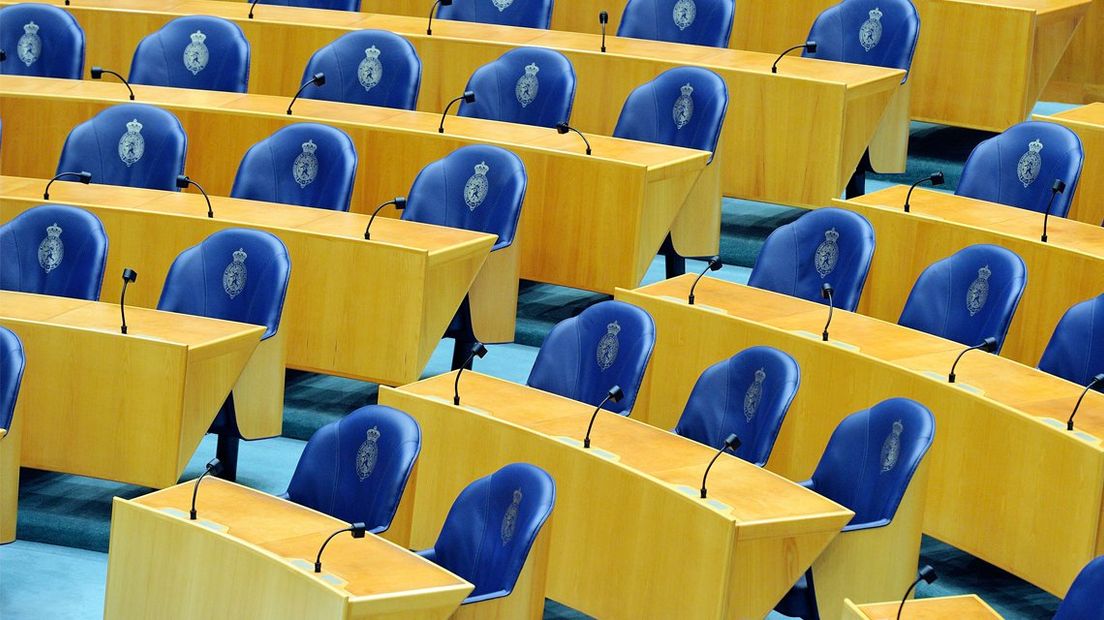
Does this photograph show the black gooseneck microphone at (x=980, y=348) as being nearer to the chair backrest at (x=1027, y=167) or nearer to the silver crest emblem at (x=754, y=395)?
the silver crest emblem at (x=754, y=395)

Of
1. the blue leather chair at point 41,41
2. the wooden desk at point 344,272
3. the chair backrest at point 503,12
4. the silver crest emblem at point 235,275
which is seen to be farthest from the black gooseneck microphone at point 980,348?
the blue leather chair at point 41,41

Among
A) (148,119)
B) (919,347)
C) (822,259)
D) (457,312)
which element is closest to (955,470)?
(919,347)

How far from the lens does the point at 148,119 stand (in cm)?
549

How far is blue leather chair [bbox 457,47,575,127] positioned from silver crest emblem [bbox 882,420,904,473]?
236cm

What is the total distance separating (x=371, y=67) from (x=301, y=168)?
86 cm

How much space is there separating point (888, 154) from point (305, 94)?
2.21m

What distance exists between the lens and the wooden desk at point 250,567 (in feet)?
10.5

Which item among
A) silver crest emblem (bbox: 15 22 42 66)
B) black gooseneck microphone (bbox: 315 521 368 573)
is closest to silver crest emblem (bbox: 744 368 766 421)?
black gooseneck microphone (bbox: 315 521 368 573)

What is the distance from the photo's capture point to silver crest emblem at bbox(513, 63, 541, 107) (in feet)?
19.0

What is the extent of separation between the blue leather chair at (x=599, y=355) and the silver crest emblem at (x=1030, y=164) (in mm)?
1601

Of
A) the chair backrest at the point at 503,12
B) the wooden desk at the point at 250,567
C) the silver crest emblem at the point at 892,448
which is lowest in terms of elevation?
the wooden desk at the point at 250,567

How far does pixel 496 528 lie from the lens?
11.4 feet

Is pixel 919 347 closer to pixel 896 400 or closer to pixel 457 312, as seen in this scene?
pixel 896 400

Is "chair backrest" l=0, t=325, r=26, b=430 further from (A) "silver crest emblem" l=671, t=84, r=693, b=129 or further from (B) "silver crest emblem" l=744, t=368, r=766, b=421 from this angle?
(A) "silver crest emblem" l=671, t=84, r=693, b=129
